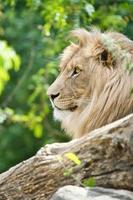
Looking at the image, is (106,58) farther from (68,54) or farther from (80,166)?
(80,166)

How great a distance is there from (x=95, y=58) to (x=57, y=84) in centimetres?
32

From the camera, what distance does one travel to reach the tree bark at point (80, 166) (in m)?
5.46

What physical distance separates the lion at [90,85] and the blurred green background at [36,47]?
0.27 m

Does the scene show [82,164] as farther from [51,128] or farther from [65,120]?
[51,128]

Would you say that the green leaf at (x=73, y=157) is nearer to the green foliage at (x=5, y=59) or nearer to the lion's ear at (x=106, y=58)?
the green foliage at (x=5, y=59)

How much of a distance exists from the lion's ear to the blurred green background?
1.92ft

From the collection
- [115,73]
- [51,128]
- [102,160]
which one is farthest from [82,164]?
[51,128]

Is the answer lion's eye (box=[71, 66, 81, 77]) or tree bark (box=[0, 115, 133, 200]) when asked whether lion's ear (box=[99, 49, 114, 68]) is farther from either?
tree bark (box=[0, 115, 133, 200])

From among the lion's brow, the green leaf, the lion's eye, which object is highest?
the lion's brow

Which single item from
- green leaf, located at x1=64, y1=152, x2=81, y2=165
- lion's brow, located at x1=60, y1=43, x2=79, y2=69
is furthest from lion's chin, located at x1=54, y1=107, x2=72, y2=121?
green leaf, located at x1=64, y1=152, x2=81, y2=165

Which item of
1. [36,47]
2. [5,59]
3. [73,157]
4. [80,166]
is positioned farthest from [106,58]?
[36,47]

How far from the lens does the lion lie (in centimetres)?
645

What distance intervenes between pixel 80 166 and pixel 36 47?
8.15m

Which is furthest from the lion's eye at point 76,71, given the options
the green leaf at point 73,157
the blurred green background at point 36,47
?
the green leaf at point 73,157
